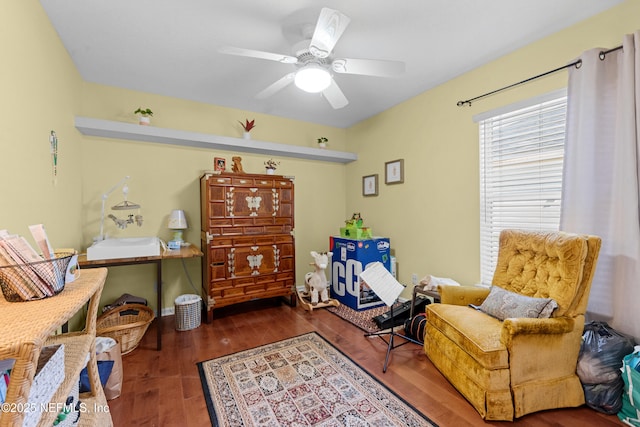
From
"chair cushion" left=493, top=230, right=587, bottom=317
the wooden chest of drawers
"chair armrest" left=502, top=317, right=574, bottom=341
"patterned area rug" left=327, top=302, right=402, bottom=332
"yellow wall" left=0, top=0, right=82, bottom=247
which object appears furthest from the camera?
the wooden chest of drawers

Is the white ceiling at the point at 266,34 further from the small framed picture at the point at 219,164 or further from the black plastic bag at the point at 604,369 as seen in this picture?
the black plastic bag at the point at 604,369

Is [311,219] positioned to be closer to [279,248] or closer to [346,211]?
[346,211]

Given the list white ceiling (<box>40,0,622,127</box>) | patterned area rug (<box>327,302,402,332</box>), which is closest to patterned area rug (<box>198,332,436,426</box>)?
patterned area rug (<box>327,302,402,332</box>)

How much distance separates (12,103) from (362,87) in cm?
278

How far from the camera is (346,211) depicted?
4598mm

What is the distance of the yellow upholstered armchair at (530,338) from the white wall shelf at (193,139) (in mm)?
2689

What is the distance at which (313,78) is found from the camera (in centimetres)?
210

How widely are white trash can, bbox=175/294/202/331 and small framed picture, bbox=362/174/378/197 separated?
2624 mm

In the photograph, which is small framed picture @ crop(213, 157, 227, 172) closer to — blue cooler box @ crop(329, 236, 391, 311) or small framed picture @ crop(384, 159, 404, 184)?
blue cooler box @ crop(329, 236, 391, 311)

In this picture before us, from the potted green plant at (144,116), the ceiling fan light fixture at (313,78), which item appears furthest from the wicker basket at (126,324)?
the ceiling fan light fixture at (313,78)

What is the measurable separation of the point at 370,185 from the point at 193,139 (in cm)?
241

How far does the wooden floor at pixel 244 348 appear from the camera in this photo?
5.32 feet

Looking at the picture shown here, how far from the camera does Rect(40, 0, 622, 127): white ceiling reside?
6.19 ft

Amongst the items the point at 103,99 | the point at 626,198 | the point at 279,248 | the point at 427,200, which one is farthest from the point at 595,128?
the point at 103,99
